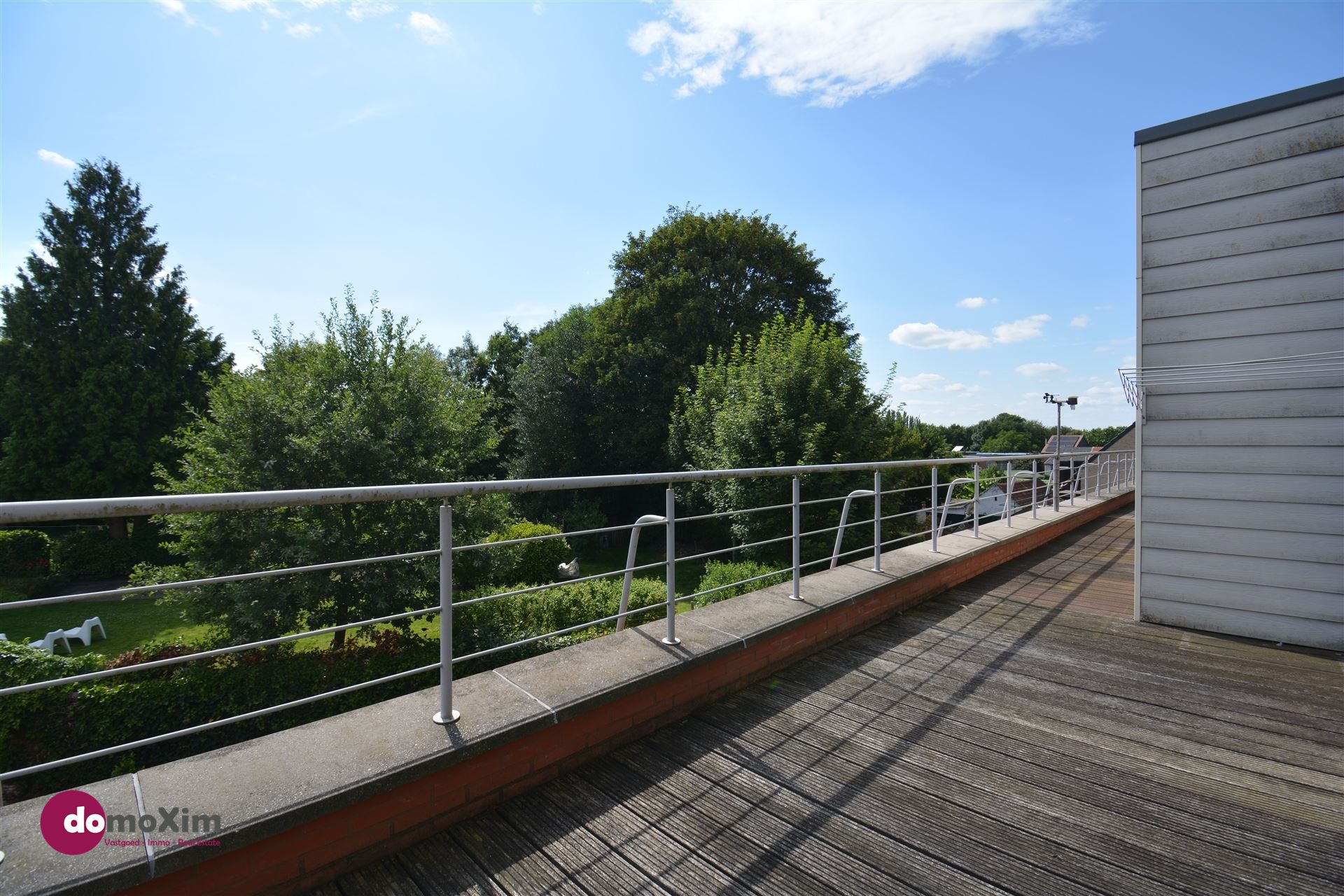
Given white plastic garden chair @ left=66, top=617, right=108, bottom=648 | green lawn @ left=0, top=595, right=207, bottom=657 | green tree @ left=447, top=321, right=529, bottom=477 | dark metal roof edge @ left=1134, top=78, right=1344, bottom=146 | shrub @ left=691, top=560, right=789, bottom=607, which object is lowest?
green lawn @ left=0, top=595, right=207, bottom=657

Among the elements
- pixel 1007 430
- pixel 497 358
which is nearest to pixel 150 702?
pixel 497 358

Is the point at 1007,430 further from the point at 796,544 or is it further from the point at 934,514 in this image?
the point at 796,544

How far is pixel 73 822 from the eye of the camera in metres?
1.40

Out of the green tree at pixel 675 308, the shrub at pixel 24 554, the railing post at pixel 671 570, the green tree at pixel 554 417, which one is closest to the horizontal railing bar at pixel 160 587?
the railing post at pixel 671 570

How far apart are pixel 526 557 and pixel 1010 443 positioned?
256 feet

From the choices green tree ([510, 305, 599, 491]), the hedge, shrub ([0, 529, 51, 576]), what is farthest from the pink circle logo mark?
shrub ([0, 529, 51, 576])

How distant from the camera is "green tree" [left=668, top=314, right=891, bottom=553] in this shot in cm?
1150

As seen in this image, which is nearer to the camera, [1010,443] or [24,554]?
[24,554]

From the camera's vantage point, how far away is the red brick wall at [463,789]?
1486 millimetres

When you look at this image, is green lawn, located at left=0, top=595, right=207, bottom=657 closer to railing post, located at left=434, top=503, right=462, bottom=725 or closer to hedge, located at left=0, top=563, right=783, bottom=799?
hedge, located at left=0, top=563, right=783, bottom=799

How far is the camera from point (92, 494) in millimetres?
19766

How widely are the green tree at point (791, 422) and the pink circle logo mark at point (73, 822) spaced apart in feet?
33.0

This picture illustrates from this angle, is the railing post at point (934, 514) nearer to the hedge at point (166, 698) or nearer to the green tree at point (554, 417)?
the hedge at point (166, 698)

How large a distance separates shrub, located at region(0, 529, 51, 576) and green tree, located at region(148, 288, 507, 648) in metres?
10.1
